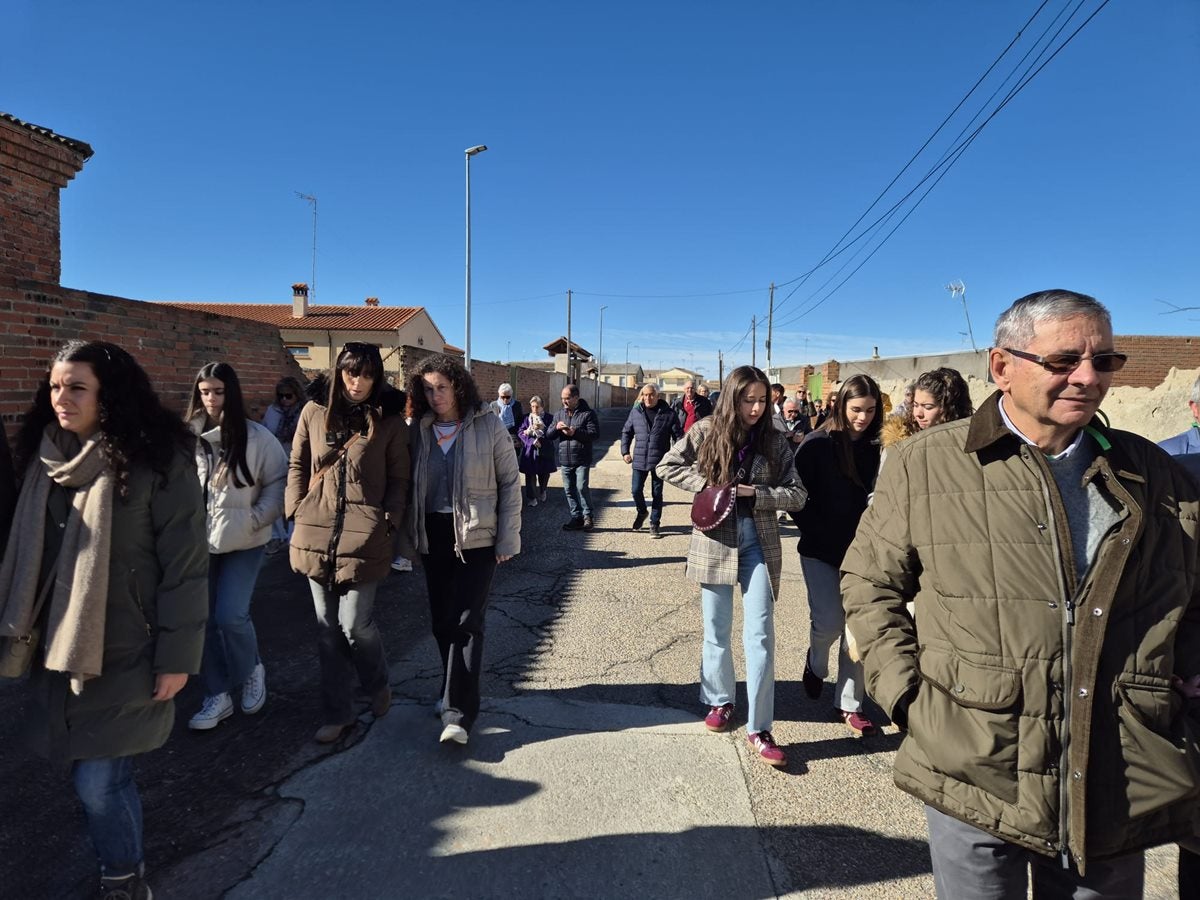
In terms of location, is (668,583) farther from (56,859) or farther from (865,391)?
(56,859)

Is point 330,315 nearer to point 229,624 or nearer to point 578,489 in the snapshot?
point 578,489

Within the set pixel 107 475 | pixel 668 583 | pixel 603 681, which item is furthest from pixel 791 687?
pixel 107 475

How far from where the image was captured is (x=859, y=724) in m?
3.32

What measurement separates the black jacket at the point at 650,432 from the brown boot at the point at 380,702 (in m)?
5.03

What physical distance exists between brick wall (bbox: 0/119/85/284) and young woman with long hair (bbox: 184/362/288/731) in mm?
5775

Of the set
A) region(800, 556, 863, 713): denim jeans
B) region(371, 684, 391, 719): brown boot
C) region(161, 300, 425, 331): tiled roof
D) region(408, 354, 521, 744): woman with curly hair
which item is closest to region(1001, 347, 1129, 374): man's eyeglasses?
region(800, 556, 863, 713): denim jeans

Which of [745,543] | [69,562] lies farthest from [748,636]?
[69,562]

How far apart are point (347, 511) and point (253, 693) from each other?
3.93 ft

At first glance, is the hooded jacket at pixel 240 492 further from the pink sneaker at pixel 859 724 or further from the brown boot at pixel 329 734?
the pink sneaker at pixel 859 724

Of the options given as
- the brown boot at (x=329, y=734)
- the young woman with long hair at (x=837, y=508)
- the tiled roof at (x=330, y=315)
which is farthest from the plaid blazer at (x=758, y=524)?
the tiled roof at (x=330, y=315)

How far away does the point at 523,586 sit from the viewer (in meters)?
5.81

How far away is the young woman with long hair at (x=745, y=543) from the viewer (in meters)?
3.07

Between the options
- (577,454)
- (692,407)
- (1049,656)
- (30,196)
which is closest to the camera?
(1049,656)

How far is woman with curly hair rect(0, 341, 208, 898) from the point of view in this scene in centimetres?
196
